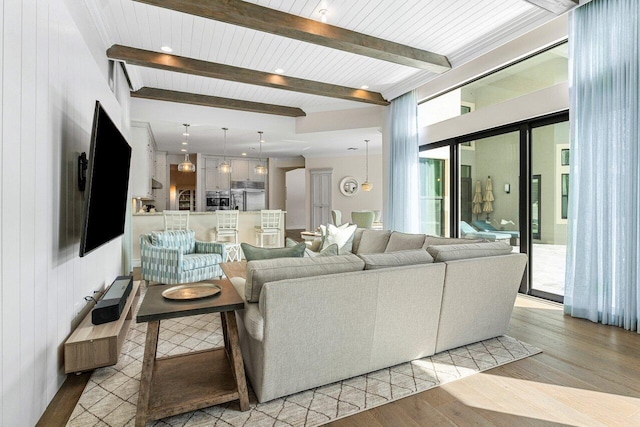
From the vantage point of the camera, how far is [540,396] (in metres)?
1.98

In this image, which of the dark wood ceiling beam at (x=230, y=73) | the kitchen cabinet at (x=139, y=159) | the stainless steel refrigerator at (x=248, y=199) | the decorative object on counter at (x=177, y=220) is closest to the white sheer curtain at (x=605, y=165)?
the dark wood ceiling beam at (x=230, y=73)

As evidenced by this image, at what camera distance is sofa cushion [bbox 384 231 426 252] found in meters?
3.92

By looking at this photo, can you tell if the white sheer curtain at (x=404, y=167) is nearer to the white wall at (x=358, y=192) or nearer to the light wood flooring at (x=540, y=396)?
the light wood flooring at (x=540, y=396)

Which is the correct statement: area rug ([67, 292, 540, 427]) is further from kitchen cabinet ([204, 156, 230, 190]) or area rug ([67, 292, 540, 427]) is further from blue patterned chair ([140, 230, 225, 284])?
kitchen cabinet ([204, 156, 230, 190])

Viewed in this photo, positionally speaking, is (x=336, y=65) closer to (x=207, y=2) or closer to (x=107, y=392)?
(x=207, y=2)

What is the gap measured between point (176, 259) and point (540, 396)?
3829 mm

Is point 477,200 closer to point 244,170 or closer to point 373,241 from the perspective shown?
point 373,241

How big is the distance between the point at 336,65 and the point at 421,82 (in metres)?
1.45

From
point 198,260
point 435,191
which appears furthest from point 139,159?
point 435,191

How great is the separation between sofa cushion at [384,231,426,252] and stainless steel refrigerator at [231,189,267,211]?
690 centimetres

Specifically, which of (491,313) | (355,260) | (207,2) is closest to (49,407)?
(355,260)

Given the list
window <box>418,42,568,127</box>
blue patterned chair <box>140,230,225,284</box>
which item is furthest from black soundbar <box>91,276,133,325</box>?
window <box>418,42,568,127</box>

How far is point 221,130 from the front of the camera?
23.5ft

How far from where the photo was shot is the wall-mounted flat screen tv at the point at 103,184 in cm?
210
